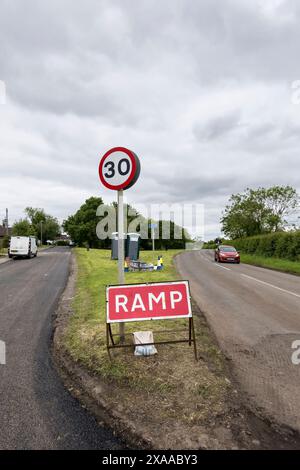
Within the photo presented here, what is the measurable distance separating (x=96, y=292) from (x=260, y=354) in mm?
5798

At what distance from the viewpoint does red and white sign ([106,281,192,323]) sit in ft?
14.2

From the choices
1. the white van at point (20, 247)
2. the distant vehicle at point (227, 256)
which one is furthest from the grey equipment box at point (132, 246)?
the white van at point (20, 247)

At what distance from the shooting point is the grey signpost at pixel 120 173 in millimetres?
4473

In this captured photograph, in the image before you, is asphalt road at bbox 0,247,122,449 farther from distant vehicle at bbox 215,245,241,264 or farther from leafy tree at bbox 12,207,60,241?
leafy tree at bbox 12,207,60,241

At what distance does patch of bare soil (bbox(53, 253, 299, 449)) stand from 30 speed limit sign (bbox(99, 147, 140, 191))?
2.56m

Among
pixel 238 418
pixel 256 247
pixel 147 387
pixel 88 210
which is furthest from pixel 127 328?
pixel 88 210

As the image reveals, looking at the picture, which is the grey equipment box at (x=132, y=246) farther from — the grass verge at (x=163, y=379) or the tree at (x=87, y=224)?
the tree at (x=87, y=224)

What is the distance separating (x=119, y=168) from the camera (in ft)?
15.0

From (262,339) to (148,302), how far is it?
249 cm

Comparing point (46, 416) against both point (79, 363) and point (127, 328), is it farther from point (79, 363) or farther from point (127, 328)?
point (127, 328)

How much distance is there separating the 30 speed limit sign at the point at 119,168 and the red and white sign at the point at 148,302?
5.11ft
